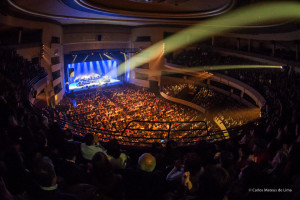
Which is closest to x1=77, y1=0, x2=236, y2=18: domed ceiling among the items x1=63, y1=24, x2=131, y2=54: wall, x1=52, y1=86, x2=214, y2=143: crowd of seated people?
x1=52, y1=86, x2=214, y2=143: crowd of seated people

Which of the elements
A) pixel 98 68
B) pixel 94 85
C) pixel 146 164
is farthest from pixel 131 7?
pixel 98 68

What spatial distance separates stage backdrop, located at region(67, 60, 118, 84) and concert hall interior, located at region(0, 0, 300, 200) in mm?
135

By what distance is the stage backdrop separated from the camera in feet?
87.3

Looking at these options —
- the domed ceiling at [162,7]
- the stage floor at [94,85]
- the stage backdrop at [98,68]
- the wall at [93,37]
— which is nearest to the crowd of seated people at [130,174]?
the domed ceiling at [162,7]

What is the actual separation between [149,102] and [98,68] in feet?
39.8

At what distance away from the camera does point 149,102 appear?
64.7ft

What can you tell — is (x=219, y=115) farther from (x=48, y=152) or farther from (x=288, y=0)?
(x=48, y=152)

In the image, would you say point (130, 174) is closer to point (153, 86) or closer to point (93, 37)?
point (93, 37)

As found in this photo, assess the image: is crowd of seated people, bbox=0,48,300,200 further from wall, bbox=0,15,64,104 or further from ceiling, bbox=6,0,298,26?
wall, bbox=0,15,64,104

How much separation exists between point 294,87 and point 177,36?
17.7 m

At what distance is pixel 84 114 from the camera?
15.3m

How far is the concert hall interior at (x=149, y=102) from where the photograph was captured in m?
2.65

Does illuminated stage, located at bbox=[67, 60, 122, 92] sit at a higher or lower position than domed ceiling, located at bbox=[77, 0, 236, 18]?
lower

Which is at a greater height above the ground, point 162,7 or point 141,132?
point 162,7
